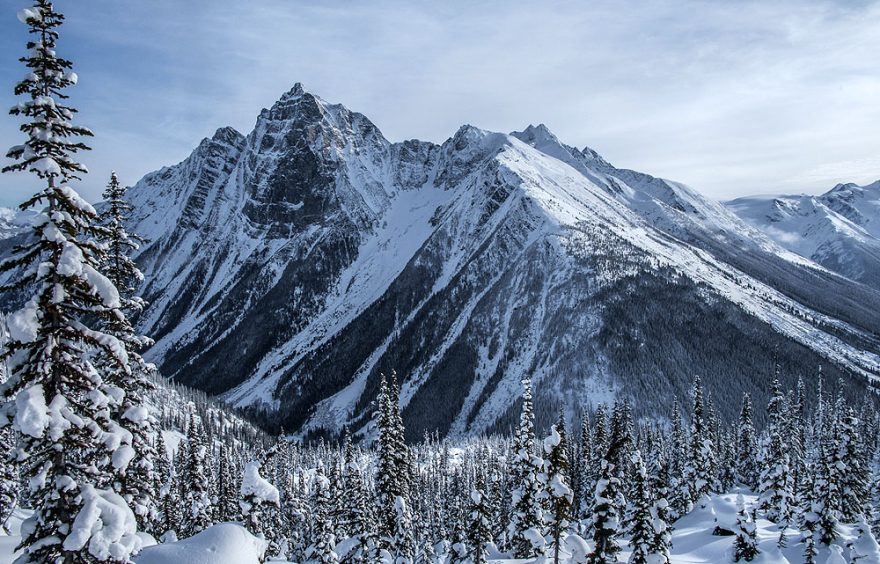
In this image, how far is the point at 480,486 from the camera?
41875 millimetres

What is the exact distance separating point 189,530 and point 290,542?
29178mm

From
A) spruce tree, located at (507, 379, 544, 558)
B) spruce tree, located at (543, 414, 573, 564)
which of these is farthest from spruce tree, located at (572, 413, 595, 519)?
spruce tree, located at (543, 414, 573, 564)

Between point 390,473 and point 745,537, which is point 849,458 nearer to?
point 745,537

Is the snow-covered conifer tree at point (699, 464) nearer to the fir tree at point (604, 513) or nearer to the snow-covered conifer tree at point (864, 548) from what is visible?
the snow-covered conifer tree at point (864, 548)

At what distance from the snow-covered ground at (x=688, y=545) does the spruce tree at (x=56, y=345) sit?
4078 millimetres

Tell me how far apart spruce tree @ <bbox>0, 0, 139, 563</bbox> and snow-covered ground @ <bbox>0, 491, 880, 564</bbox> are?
4.08 meters

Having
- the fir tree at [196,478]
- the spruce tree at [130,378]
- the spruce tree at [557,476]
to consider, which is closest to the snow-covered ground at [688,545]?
the spruce tree at [130,378]

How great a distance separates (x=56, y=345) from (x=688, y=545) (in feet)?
210

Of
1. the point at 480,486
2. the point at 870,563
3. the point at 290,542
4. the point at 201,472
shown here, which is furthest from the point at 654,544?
the point at 290,542

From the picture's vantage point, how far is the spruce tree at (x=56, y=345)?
13.1 m

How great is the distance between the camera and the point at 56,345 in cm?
1370

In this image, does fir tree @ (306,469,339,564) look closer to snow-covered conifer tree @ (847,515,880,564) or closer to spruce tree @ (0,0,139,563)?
spruce tree @ (0,0,139,563)

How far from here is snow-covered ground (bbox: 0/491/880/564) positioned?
17.2 metres

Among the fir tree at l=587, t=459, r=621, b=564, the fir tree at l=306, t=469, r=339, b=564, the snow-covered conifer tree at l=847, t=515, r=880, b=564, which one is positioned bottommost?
the snow-covered conifer tree at l=847, t=515, r=880, b=564
